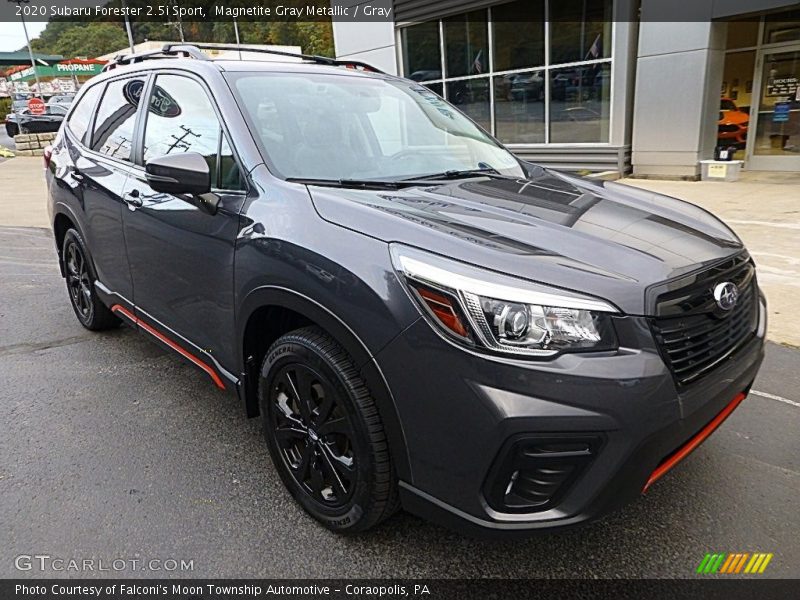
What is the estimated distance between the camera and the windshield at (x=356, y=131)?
103 inches

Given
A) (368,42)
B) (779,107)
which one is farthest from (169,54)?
(368,42)

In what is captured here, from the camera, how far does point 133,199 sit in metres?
3.19

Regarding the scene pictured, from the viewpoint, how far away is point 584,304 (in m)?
1.70

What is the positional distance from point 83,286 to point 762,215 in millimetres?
7772

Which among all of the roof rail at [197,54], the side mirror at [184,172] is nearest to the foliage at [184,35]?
the roof rail at [197,54]

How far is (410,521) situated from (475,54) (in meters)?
12.8

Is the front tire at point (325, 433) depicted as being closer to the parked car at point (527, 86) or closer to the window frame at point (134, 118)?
the window frame at point (134, 118)

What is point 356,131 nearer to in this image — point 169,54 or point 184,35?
point 169,54

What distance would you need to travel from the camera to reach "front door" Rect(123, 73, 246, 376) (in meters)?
2.54

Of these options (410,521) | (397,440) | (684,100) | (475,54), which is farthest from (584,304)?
(475,54)

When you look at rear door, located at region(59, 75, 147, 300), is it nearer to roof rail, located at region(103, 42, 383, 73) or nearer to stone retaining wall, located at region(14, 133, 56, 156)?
roof rail, located at region(103, 42, 383, 73)

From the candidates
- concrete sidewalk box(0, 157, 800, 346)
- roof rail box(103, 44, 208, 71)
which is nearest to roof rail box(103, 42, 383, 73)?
roof rail box(103, 44, 208, 71)

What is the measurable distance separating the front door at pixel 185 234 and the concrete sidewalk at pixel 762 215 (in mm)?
3709

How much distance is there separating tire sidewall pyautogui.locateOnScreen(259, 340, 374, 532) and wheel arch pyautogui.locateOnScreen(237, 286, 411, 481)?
10 cm
